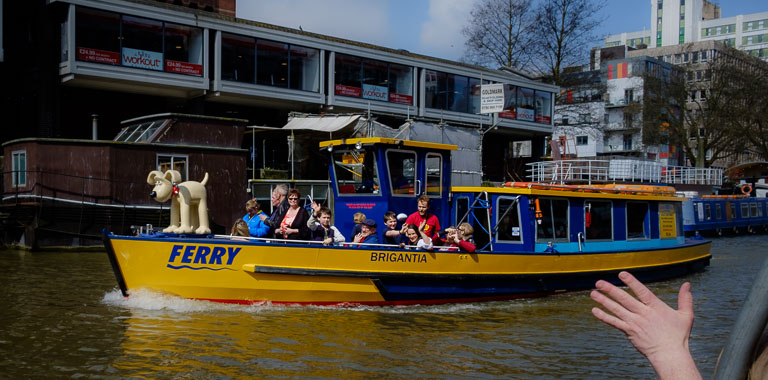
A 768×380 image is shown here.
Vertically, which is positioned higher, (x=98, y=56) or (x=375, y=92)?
(x=98, y=56)

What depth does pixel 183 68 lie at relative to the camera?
2948 centimetres

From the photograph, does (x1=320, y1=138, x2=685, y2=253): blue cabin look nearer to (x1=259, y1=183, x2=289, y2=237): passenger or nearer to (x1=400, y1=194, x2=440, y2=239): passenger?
(x1=400, y1=194, x2=440, y2=239): passenger

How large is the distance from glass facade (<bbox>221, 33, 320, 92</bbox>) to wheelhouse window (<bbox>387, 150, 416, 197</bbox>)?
1976 cm

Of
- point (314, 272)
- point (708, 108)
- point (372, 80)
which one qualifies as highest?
point (708, 108)

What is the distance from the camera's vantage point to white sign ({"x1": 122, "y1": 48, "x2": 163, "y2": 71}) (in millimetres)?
27891

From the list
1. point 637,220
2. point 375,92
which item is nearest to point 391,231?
point 637,220

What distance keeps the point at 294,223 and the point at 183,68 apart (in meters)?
19.9

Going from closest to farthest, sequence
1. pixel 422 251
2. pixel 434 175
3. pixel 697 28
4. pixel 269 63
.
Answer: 1. pixel 422 251
2. pixel 434 175
3. pixel 269 63
4. pixel 697 28

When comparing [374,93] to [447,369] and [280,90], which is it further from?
[447,369]

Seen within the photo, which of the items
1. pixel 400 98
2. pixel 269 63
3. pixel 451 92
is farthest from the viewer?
pixel 451 92

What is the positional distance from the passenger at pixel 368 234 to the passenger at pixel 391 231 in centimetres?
22

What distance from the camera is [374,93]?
3588 cm

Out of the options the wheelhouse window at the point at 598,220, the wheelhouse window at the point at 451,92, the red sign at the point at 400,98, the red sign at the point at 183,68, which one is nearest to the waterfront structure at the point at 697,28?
the wheelhouse window at the point at 451,92

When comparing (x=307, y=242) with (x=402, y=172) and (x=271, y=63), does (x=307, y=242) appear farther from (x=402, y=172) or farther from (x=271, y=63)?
(x=271, y=63)
